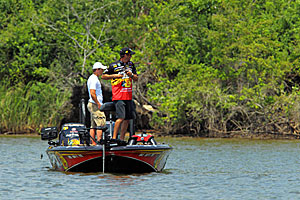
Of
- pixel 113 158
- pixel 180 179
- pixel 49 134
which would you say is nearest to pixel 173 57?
pixel 49 134

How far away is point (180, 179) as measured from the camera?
1274 cm

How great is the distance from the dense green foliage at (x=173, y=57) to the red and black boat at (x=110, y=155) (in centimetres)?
1212

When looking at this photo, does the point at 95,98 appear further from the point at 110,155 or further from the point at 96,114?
the point at 110,155

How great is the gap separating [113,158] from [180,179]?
130 centimetres

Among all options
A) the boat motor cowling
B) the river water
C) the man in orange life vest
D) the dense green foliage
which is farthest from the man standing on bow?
the dense green foliage

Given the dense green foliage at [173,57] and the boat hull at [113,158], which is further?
the dense green foliage at [173,57]

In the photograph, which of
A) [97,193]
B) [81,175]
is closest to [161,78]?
[81,175]

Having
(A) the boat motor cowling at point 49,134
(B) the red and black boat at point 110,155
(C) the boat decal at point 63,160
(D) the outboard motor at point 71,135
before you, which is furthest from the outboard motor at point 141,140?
(A) the boat motor cowling at point 49,134

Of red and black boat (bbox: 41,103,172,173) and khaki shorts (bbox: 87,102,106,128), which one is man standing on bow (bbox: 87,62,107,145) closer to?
khaki shorts (bbox: 87,102,106,128)

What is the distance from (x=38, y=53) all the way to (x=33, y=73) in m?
1.05

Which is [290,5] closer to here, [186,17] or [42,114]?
[186,17]

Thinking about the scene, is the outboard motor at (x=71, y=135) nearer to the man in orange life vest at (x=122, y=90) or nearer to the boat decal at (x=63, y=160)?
the boat decal at (x=63, y=160)

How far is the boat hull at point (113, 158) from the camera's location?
12.5 m

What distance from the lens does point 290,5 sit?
96.5ft
